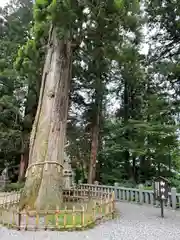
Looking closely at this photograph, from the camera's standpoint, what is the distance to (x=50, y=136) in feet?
23.5

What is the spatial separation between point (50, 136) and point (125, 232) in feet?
12.2

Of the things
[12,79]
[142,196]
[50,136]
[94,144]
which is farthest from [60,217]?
[12,79]

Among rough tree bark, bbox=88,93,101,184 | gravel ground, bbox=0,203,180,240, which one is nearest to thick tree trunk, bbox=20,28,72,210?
gravel ground, bbox=0,203,180,240

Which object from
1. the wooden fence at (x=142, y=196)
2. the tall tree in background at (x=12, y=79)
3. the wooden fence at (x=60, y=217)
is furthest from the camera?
the tall tree in background at (x=12, y=79)

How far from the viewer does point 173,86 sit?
1138 cm

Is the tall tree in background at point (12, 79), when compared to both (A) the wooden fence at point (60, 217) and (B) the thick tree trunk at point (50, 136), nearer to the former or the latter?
(B) the thick tree trunk at point (50, 136)

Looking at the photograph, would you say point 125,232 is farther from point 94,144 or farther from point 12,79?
point 12,79

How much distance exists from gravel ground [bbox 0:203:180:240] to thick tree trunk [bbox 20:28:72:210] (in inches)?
72.6

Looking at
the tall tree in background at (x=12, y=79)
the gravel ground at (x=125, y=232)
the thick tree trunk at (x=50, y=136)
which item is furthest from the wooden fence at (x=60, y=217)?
the tall tree in background at (x=12, y=79)

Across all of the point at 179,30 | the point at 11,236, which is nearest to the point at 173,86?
the point at 179,30

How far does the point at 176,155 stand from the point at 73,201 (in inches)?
291

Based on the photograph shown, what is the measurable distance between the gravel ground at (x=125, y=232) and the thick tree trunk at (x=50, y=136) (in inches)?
72.6

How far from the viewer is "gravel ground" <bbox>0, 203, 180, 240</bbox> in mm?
4145

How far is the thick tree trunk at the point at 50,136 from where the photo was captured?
6.50 meters
